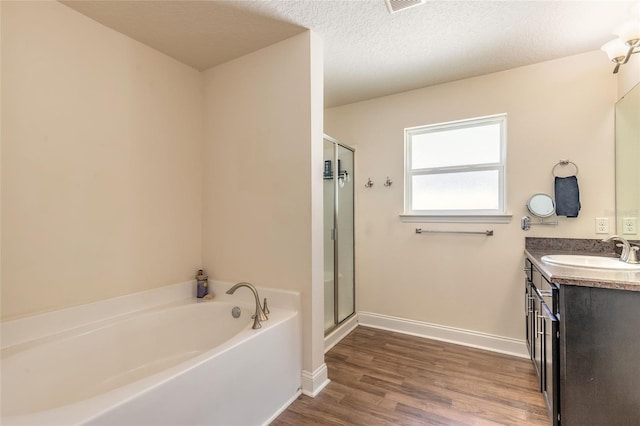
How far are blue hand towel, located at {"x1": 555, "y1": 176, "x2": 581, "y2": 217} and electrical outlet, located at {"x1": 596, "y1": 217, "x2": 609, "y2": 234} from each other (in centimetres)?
15

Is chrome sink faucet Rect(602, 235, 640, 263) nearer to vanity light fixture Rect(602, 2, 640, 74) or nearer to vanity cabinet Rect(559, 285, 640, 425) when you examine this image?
vanity cabinet Rect(559, 285, 640, 425)

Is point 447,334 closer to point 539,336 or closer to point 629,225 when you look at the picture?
point 539,336

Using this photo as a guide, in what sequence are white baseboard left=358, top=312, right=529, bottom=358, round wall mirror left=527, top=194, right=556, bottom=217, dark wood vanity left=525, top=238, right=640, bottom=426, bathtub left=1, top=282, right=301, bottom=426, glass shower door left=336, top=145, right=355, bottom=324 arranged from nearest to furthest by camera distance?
bathtub left=1, top=282, right=301, bottom=426 < dark wood vanity left=525, top=238, right=640, bottom=426 < round wall mirror left=527, top=194, right=556, bottom=217 < white baseboard left=358, top=312, right=529, bottom=358 < glass shower door left=336, top=145, right=355, bottom=324

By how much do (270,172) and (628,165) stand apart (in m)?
2.46

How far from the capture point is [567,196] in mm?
2213

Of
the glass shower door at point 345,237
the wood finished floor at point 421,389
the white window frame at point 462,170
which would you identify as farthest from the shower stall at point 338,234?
the white window frame at point 462,170

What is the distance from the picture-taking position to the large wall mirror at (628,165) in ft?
6.22

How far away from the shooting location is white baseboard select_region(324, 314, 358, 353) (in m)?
2.58

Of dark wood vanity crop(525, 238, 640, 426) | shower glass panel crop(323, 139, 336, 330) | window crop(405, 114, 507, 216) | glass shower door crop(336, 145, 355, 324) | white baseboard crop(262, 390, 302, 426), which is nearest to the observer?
dark wood vanity crop(525, 238, 640, 426)

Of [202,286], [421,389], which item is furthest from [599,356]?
[202,286]

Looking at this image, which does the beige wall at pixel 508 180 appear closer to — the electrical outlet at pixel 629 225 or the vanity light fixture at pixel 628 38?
the electrical outlet at pixel 629 225

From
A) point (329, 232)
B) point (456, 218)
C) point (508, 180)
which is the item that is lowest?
point (329, 232)

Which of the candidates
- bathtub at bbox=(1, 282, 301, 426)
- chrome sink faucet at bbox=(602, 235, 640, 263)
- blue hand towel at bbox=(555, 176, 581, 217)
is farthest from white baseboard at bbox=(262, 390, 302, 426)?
blue hand towel at bbox=(555, 176, 581, 217)

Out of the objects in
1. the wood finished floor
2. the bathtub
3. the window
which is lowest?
the wood finished floor
